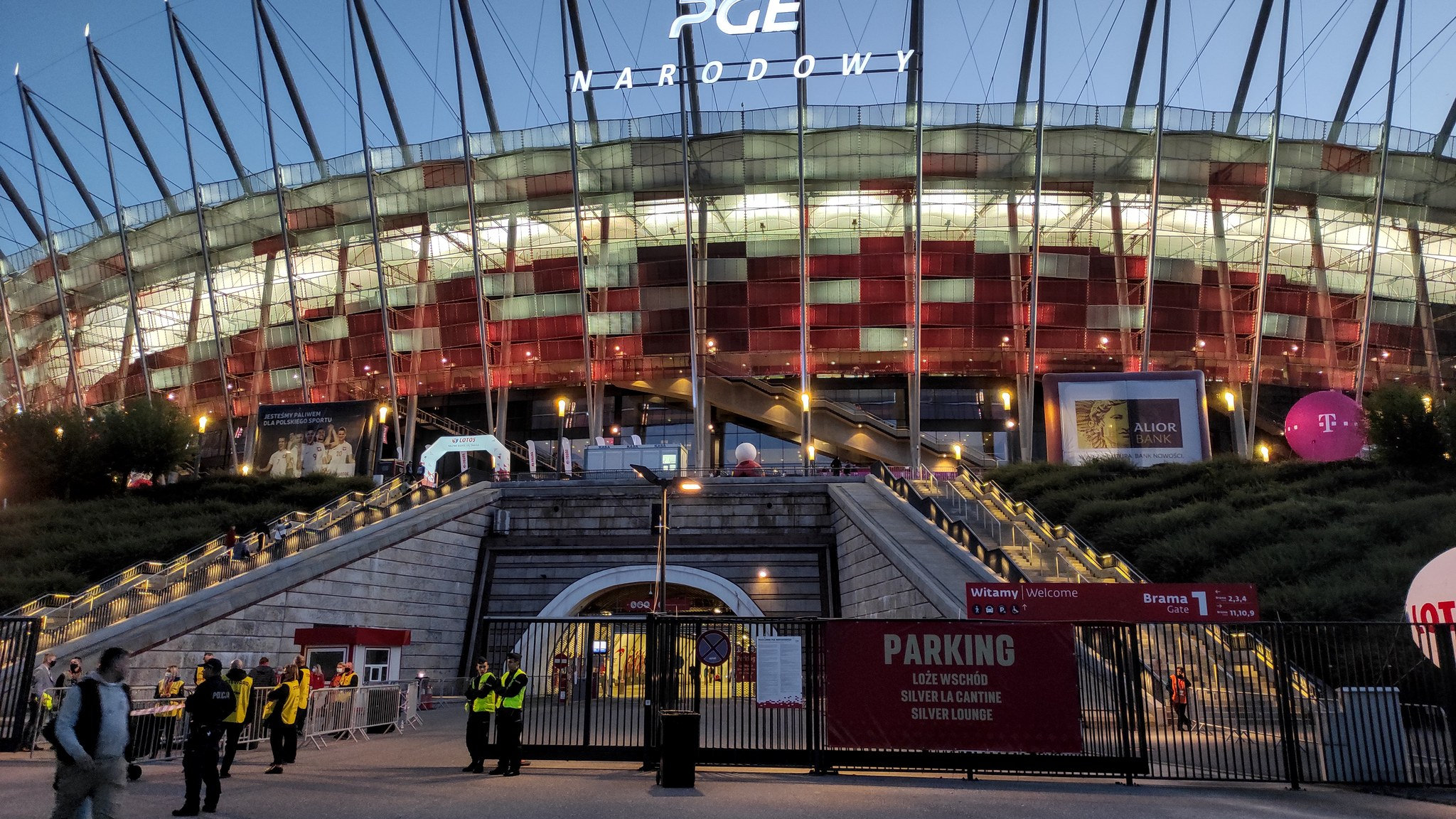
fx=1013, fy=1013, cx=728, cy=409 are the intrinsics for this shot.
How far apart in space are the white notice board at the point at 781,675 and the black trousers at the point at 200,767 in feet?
22.4

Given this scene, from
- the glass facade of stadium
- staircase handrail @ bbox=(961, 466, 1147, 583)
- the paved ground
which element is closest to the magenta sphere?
staircase handrail @ bbox=(961, 466, 1147, 583)

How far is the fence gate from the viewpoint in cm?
1606

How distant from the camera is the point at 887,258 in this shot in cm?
6056

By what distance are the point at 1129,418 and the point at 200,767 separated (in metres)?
41.4

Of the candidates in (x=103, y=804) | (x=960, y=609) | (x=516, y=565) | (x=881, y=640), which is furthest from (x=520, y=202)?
(x=103, y=804)

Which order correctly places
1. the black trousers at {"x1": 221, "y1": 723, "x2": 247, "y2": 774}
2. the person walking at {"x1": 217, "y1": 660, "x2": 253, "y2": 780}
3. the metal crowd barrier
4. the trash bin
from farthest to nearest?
the metal crowd barrier < the black trousers at {"x1": 221, "y1": 723, "x2": 247, "y2": 774} < the person walking at {"x1": 217, "y1": 660, "x2": 253, "y2": 780} < the trash bin

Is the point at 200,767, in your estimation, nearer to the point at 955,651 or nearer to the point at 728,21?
the point at 955,651

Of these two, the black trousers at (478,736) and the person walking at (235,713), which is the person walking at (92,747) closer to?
the person walking at (235,713)

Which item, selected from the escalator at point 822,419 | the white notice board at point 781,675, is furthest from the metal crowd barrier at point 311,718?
the escalator at point 822,419

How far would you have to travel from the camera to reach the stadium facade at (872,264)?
195 feet

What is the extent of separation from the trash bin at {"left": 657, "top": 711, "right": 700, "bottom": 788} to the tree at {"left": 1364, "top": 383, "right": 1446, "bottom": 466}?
35.5 m

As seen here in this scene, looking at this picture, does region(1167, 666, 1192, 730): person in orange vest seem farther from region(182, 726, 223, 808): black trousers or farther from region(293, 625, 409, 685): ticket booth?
region(293, 625, 409, 685): ticket booth

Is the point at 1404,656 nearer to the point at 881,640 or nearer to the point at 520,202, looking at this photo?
the point at 881,640

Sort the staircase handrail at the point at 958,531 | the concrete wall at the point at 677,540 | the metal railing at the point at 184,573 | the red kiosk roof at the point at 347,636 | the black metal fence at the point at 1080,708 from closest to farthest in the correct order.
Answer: the black metal fence at the point at 1080,708, the staircase handrail at the point at 958,531, the red kiosk roof at the point at 347,636, the metal railing at the point at 184,573, the concrete wall at the point at 677,540
